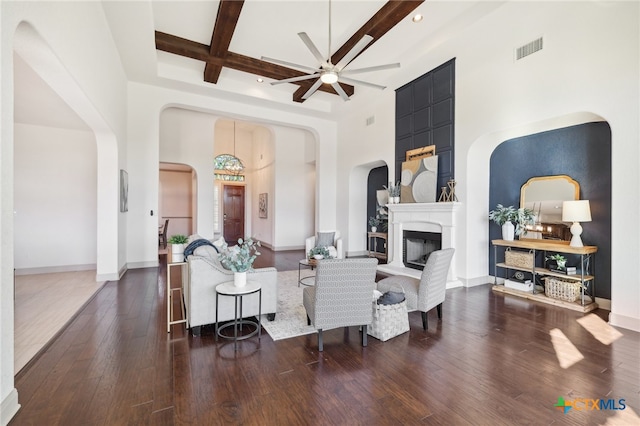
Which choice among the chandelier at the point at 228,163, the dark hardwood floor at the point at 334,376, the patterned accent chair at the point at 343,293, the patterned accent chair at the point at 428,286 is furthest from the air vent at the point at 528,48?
the chandelier at the point at 228,163

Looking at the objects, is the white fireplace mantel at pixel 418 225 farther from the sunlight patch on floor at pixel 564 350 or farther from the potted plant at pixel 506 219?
the sunlight patch on floor at pixel 564 350

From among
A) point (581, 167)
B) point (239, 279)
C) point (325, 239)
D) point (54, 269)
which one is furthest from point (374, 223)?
point (54, 269)

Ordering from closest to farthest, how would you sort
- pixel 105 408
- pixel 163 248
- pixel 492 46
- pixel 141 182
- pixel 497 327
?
pixel 105 408 < pixel 497 327 < pixel 492 46 < pixel 141 182 < pixel 163 248

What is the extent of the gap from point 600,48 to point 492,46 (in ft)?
4.85

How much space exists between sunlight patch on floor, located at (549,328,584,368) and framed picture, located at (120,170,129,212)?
6851mm

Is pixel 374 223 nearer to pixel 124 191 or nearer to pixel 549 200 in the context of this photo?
pixel 549 200

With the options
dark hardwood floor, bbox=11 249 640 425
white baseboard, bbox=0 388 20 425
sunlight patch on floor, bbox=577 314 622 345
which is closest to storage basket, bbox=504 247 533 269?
sunlight patch on floor, bbox=577 314 622 345

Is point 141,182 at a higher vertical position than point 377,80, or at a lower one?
lower

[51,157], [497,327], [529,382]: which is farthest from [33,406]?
[51,157]

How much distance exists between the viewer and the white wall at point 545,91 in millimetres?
3270

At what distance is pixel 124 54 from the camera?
527cm

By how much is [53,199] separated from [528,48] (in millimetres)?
9003

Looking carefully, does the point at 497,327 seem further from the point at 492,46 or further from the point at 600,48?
the point at 492,46

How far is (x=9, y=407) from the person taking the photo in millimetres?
1812
